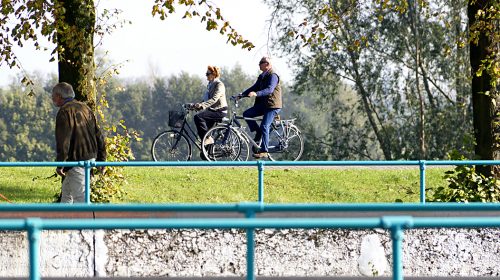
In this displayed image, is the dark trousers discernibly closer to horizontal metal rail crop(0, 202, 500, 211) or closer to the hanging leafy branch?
the hanging leafy branch

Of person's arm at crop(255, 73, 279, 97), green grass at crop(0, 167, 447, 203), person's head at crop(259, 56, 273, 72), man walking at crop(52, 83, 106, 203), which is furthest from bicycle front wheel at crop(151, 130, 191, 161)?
man walking at crop(52, 83, 106, 203)

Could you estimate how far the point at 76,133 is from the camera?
12258mm

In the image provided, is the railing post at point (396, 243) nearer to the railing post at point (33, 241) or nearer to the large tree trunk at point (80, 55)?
the railing post at point (33, 241)

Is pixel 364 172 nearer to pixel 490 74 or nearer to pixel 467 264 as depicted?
pixel 490 74

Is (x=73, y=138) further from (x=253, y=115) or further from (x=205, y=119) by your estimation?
(x=253, y=115)

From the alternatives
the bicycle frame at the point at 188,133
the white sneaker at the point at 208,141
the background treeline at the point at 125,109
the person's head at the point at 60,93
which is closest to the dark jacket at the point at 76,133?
the person's head at the point at 60,93

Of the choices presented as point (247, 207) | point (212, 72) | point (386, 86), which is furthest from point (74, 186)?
point (386, 86)

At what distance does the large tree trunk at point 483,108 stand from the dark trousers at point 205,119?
164 inches

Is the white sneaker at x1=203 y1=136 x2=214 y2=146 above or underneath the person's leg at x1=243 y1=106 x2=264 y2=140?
underneath

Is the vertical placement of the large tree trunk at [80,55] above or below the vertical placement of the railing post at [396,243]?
above

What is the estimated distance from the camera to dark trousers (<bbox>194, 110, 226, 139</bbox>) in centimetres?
1845

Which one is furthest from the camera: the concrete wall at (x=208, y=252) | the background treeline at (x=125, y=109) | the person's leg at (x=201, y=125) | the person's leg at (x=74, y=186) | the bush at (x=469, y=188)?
the background treeline at (x=125, y=109)

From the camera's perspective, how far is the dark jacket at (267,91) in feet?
58.2

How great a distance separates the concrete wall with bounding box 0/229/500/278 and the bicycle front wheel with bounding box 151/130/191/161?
973cm
